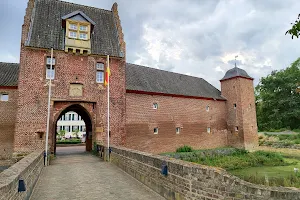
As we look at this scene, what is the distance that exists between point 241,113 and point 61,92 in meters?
20.6

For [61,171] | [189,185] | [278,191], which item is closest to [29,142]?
[61,171]

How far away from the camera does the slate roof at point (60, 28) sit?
15745 mm

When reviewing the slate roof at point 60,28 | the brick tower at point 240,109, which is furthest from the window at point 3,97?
the brick tower at point 240,109

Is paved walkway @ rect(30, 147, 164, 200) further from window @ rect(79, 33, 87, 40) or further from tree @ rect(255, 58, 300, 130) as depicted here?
tree @ rect(255, 58, 300, 130)

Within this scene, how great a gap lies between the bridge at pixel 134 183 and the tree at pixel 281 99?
138 feet

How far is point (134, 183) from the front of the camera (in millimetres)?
8086

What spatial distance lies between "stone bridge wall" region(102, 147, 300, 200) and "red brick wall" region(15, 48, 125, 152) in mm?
8732

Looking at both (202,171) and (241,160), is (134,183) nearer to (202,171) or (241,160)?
(202,171)

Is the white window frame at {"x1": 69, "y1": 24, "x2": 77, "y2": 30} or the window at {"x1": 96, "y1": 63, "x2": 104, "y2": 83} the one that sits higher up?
the white window frame at {"x1": 69, "y1": 24, "x2": 77, "y2": 30}

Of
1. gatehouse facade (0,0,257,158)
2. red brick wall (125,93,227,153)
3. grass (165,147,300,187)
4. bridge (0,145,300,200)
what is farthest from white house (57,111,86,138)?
bridge (0,145,300,200)

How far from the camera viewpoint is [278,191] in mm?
3574

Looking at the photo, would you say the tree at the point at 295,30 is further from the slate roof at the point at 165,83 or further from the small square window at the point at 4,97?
the small square window at the point at 4,97

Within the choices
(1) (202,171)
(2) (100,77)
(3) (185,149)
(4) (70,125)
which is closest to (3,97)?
(2) (100,77)

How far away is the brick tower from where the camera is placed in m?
26.3
